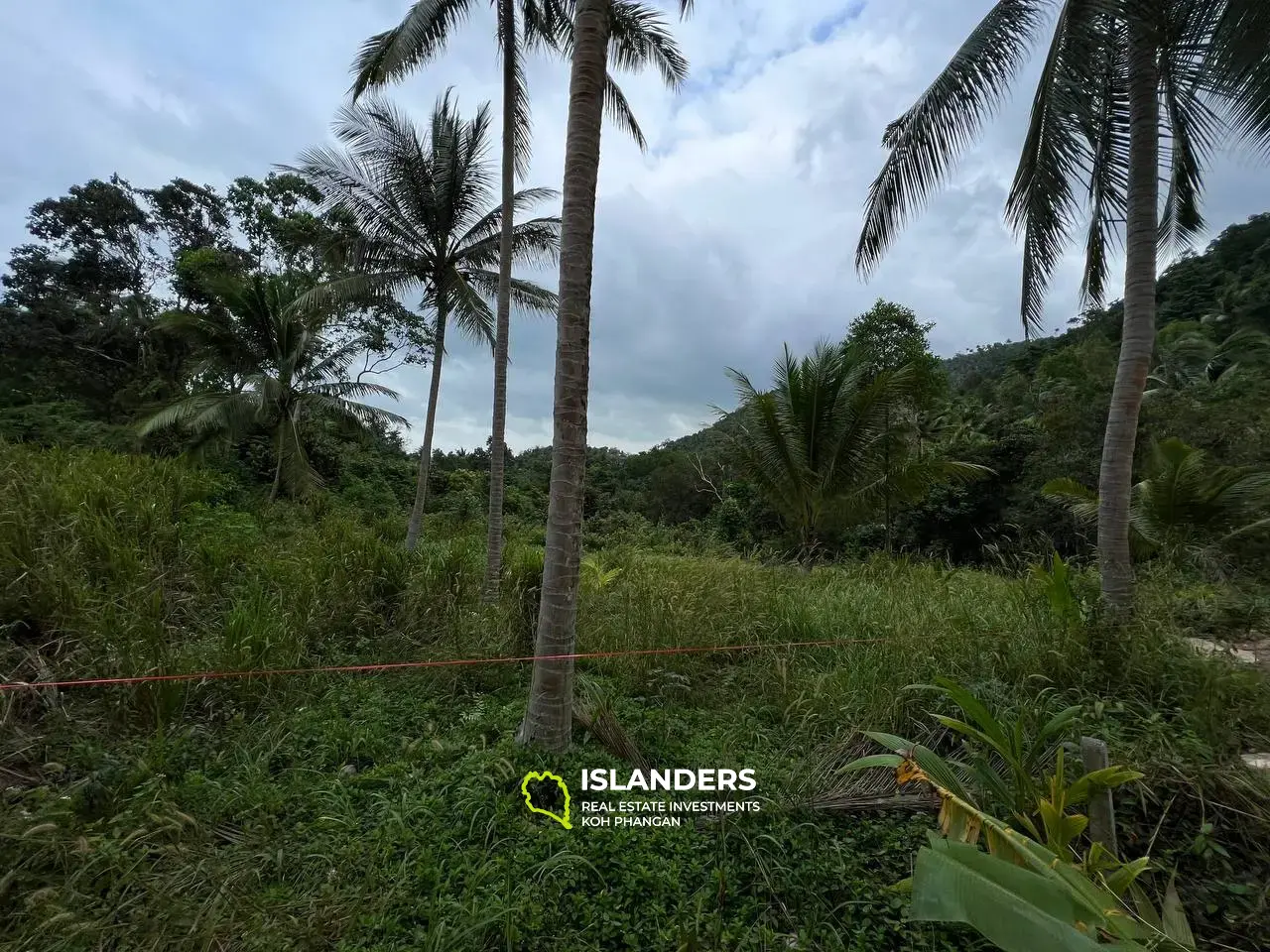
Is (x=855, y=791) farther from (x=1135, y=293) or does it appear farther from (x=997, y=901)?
(x=1135, y=293)

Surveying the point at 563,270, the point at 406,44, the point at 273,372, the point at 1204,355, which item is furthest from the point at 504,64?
the point at 1204,355

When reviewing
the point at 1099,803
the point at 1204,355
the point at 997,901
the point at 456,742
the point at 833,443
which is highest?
the point at 1204,355

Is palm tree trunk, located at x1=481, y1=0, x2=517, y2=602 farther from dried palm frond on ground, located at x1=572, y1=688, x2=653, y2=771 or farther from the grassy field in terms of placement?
dried palm frond on ground, located at x1=572, y1=688, x2=653, y2=771

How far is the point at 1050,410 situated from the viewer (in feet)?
43.4

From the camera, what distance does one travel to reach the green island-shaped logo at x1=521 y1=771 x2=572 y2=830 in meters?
2.38

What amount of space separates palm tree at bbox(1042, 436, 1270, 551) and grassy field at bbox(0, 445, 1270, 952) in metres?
3.97

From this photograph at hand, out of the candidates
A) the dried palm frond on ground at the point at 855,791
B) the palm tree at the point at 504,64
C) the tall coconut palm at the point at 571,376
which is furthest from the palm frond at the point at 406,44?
the dried palm frond on ground at the point at 855,791

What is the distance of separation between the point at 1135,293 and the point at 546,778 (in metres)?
4.97

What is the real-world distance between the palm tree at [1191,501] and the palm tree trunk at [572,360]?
7956 millimetres

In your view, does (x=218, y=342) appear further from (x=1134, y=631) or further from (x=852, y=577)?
(x=1134, y=631)

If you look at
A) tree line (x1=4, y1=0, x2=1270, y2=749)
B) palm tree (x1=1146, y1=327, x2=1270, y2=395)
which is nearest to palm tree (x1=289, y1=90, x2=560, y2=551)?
tree line (x1=4, y1=0, x2=1270, y2=749)

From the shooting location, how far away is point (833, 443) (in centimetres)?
970

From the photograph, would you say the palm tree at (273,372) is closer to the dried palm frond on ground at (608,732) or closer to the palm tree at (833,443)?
the palm tree at (833,443)

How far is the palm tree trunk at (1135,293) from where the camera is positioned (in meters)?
3.77
